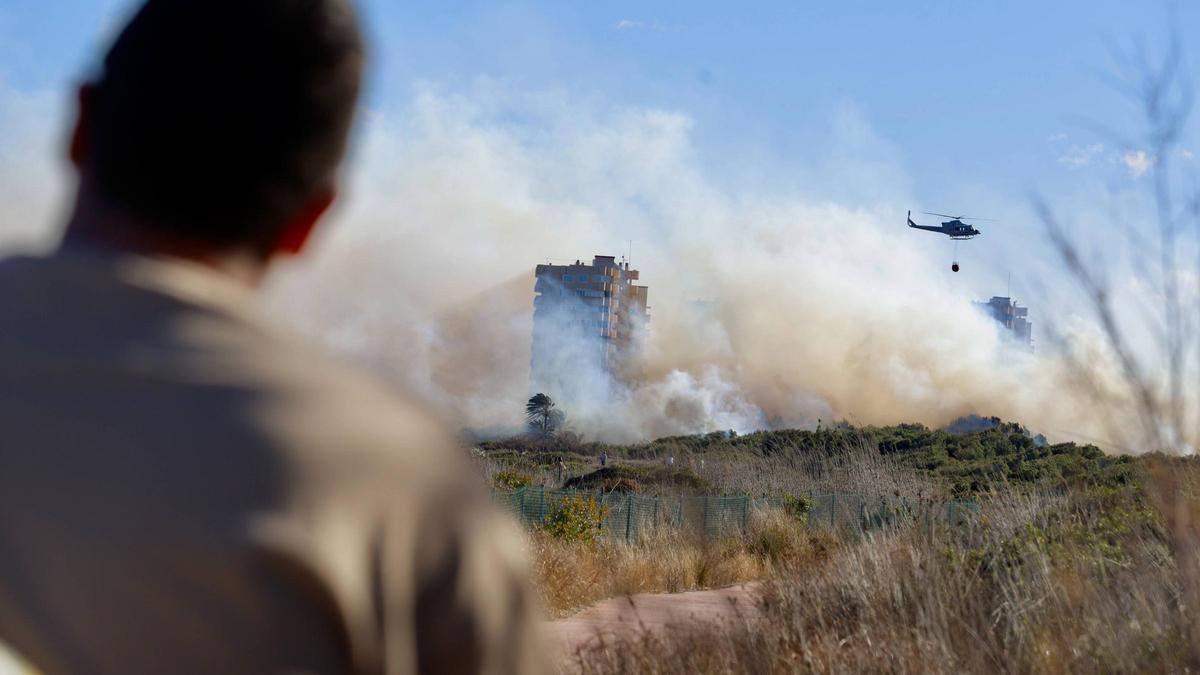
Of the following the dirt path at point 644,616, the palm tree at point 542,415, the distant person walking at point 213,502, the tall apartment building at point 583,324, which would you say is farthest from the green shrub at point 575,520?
the tall apartment building at point 583,324

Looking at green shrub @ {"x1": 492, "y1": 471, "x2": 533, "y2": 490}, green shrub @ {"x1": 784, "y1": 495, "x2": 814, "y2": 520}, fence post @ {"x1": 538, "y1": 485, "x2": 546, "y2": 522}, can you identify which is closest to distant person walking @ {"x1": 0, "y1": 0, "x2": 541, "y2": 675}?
fence post @ {"x1": 538, "y1": 485, "x2": 546, "y2": 522}

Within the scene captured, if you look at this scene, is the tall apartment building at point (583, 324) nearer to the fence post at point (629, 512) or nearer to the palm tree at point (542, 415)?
the palm tree at point (542, 415)

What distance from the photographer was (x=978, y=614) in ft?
21.2

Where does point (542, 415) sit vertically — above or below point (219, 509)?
above

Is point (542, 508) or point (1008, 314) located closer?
point (542, 508)

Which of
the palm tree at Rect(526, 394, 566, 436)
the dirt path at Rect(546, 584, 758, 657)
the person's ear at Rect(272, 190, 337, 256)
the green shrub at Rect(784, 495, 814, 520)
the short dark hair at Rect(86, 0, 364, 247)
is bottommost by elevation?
the dirt path at Rect(546, 584, 758, 657)

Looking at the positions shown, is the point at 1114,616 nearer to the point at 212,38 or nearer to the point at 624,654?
the point at 624,654

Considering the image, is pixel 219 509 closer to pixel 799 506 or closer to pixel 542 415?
pixel 799 506

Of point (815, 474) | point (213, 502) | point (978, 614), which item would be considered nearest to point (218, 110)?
point (213, 502)

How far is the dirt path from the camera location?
23.0 feet

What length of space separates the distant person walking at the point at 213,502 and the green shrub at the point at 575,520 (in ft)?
53.2

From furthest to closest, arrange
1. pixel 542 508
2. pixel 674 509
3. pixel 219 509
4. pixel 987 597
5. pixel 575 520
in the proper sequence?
pixel 674 509 → pixel 542 508 → pixel 575 520 → pixel 987 597 → pixel 219 509

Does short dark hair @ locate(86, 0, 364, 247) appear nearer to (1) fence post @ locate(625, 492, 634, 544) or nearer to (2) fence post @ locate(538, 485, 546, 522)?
(2) fence post @ locate(538, 485, 546, 522)

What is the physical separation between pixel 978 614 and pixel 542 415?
264 ft
